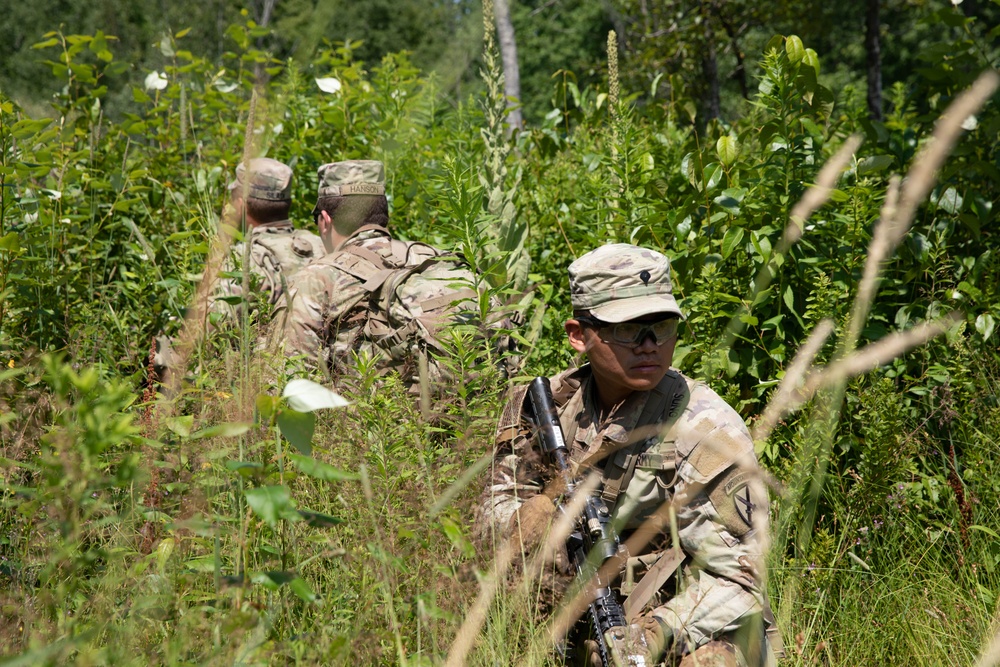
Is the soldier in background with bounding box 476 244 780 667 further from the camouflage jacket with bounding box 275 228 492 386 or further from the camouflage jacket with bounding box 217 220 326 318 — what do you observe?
the camouflage jacket with bounding box 217 220 326 318

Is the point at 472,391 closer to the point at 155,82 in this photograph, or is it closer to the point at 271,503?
the point at 271,503

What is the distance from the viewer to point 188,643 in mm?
1719

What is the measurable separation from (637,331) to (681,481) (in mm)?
439

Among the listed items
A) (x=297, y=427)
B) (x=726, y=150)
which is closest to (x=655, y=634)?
(x=297, y=427)

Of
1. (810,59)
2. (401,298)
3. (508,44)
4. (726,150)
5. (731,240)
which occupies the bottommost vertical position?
(508,44)

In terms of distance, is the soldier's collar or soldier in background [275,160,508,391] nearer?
soldier in background [275,160,508,391]

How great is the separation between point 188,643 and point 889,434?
2384mm

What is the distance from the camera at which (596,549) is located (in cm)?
243

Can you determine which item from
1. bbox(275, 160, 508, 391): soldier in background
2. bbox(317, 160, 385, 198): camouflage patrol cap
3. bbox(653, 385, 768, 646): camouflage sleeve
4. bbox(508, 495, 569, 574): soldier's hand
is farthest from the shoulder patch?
bbox(317, 160, 385, 198): camouflage patrol cap

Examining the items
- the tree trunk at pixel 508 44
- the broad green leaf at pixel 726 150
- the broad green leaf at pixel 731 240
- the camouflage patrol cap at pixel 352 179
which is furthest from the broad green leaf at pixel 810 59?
the tree trunk at pixel 508 44

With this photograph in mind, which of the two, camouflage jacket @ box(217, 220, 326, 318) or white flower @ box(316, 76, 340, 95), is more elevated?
white flower @ box(316, 76, 340, 95)

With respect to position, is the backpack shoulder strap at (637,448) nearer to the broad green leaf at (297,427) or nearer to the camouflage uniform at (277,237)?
the broad green leaf at (297,427)

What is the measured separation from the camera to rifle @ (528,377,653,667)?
89.0 inches

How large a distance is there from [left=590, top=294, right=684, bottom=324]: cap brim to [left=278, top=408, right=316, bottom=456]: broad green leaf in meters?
1.18
